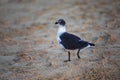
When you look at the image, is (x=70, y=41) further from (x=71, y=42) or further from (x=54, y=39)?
(x=54, y=39)

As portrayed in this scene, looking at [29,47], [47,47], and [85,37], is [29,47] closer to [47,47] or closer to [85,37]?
[47,47]

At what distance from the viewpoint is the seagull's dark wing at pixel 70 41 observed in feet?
28.9

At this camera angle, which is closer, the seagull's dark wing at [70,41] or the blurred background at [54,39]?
the blurred background at [54,39]

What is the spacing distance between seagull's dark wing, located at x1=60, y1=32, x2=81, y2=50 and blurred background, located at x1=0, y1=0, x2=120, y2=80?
0.52 m

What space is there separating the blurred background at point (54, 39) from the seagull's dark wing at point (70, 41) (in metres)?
0.52

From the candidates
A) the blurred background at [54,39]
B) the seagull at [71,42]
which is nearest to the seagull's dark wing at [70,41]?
the seagull at [71,42]

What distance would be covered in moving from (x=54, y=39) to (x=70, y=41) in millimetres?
2949

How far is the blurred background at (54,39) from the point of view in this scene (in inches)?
336

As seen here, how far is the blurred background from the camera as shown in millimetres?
8544

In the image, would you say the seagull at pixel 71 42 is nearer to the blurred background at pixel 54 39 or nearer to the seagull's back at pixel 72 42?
the seagull's back at pixel 72 42

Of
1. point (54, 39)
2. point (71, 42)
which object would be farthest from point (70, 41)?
point (54, 39)

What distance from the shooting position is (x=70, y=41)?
8.91 m

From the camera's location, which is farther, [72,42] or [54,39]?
[54,39]

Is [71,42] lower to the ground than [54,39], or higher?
higher
